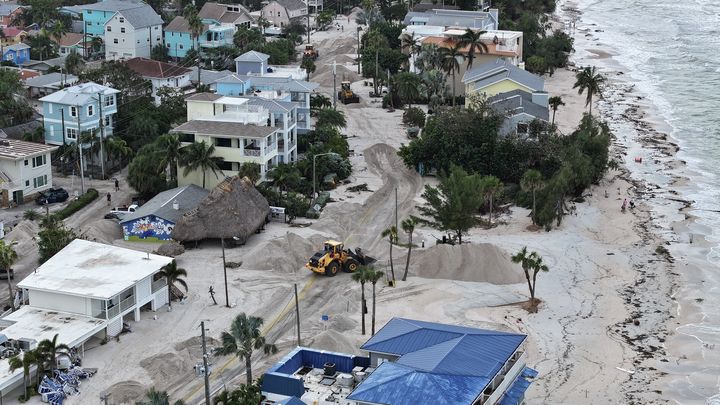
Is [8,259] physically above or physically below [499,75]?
below

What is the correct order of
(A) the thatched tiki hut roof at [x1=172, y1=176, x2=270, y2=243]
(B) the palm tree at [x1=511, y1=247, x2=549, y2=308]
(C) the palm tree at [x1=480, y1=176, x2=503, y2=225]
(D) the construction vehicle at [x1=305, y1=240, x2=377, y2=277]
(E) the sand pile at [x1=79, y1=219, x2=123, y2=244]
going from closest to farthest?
(B) the palm tree at [x1=511, y1=247, x2=549, y2=308] < (D) the construction vehicle at [x1=305, y1=240, x2=377, y2=277] < (A) the thatched tiki hut roof at [x1=172, y1=176, x2=270, y2=243] < (E) the sand pile at [x1=79, y1=219, x2=123, y2=244] < (C) the palm tree at [x1=480, y1=176, x2=503, y2=225]

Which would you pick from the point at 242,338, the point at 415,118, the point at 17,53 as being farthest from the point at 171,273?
the point at 17,53

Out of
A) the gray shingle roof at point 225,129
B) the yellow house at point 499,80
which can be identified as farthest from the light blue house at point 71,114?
the yellow house at point 499,80

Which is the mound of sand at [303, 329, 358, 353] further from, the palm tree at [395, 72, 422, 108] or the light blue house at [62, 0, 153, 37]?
the light blue house at [62, 0, 153, 37]

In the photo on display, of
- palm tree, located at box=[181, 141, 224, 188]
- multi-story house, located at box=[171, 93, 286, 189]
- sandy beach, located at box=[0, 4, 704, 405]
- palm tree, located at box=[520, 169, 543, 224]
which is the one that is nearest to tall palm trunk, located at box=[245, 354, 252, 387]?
sandy beach, located at box=[0, 4, 704, 405]

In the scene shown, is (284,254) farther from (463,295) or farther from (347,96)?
(347,96)
